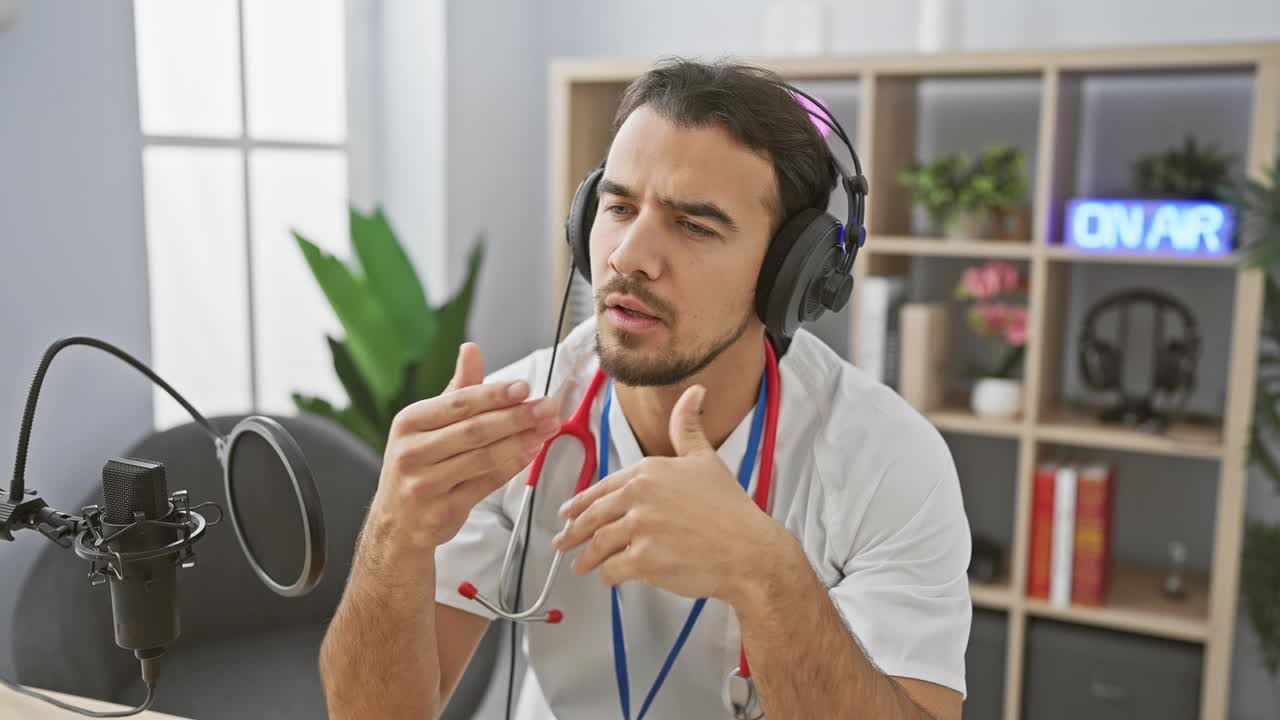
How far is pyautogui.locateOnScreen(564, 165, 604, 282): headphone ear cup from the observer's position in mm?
1365

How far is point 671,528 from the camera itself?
91 cm

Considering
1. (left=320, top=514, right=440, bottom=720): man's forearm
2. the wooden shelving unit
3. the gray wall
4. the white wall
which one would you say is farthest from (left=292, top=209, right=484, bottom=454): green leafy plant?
(left=320, top=514, right=440, bottom=720): man's forearm

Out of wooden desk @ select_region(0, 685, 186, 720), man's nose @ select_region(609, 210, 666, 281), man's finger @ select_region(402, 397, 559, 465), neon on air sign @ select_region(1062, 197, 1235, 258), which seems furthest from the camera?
neon on air sign @ select_region(1062, 197, 1235, 258)

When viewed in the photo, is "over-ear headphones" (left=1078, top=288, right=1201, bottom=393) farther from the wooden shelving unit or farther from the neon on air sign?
the neon on air sign

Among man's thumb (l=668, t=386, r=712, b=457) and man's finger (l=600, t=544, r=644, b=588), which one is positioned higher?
man's thumb (l=668, t=386, r=712, b=457)

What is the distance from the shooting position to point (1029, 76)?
2639mm

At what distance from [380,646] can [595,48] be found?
2.32 m

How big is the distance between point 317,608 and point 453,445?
1145mm

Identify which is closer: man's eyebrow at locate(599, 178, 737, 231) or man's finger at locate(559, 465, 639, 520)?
man's finger at locate(559, 465, 639, 520)

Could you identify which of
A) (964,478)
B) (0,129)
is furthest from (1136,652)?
(0,129)

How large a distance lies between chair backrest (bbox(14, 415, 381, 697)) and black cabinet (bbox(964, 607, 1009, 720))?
1444 mm

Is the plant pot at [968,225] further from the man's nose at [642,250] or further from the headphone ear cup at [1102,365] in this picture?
the man's nose at [642,250]

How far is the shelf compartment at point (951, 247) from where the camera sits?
2.46 metres

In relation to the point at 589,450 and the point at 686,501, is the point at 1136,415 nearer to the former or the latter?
the point at 589,450
